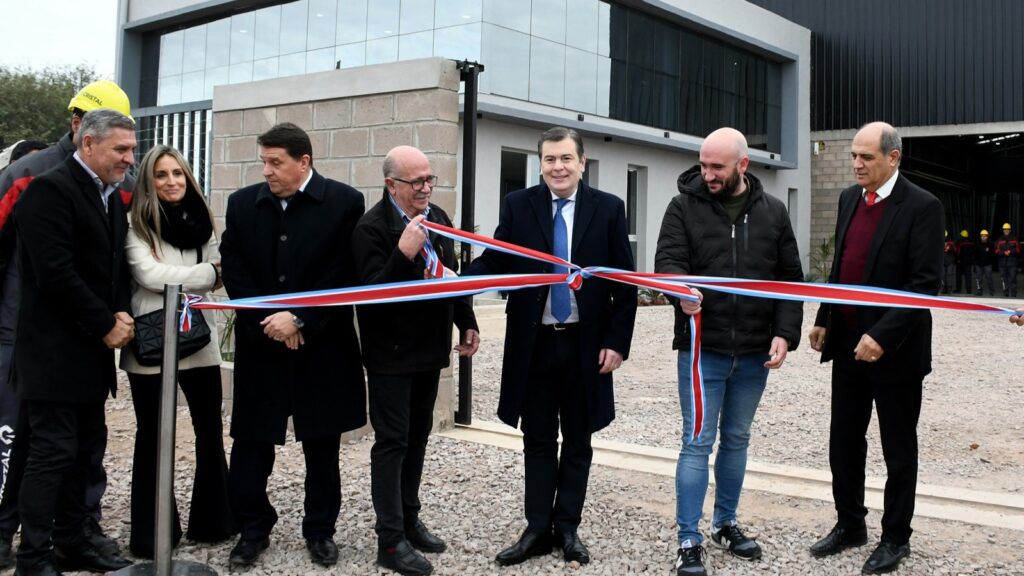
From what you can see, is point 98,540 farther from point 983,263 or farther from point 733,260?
point 983,263

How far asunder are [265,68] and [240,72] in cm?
123

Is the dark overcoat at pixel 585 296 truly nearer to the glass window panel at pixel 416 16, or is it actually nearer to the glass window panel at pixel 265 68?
the glass window panel at pixel 416 16

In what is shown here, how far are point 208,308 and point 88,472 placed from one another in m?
1.00

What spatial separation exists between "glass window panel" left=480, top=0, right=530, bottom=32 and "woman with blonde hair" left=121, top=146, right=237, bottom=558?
17.2 meters

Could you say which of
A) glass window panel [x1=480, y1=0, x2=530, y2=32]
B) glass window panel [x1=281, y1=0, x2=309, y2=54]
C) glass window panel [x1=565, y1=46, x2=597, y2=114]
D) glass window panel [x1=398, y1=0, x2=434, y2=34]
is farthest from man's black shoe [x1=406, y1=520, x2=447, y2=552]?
glass window panel [x1=281, y1=0, x2=309, y2=54]

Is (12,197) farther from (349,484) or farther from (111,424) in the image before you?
(111,424)

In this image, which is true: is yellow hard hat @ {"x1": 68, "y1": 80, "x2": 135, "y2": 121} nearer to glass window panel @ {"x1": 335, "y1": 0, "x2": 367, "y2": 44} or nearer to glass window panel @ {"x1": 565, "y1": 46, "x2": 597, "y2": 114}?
glass window panel @ {"x1": 335, "y1": 0, "x2": 367, "y2": 44}

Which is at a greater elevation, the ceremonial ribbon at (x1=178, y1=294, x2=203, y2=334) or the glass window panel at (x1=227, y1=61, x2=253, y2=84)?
the glass window panel at (x1=227, y1=61, x2=253, y2=84)

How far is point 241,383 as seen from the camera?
4.33 meters

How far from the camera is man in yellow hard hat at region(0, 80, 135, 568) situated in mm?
4270

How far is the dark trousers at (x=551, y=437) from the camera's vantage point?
4.37m

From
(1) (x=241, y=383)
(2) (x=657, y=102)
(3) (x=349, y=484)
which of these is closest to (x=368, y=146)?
(3) (x=349, y=484)

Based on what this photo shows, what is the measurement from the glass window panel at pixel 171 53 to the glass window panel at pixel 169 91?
0.17 m

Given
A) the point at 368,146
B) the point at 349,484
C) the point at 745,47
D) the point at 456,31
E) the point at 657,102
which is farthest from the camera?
the point at 745,47
